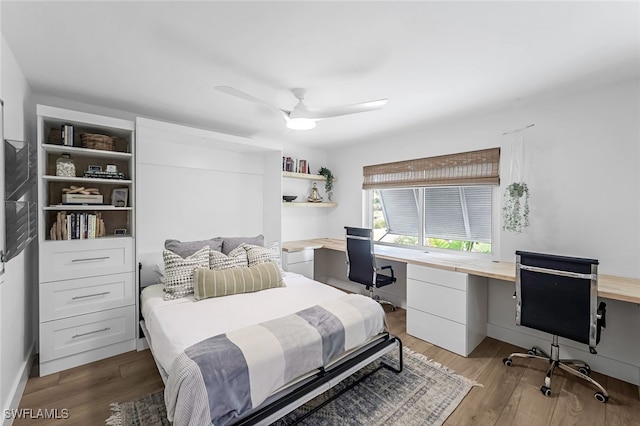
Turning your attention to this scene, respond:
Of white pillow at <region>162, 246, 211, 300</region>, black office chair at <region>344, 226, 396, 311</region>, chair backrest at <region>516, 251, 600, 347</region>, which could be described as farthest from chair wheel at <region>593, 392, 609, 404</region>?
white pillow at <region>162, 246, 211, 300</region>

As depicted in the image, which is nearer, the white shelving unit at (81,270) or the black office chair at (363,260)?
the white shelving unit at (81,270)

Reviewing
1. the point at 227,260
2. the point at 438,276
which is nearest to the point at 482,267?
the point at 438,276

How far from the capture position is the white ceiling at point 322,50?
1.50 m

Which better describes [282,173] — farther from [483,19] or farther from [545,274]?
[545,274]

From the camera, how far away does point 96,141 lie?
2645mm

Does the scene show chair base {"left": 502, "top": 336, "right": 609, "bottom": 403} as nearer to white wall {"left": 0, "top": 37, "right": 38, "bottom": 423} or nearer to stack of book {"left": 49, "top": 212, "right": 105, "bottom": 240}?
white wall {"left": 0, "top": 37, "right": 38, "bottom": 423}

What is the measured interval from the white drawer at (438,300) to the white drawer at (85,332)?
9.60 ft

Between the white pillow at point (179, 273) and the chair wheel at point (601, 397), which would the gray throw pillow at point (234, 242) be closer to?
the white pillow at point (179, 273)

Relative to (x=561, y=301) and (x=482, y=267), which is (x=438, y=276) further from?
(x=561, y=301)

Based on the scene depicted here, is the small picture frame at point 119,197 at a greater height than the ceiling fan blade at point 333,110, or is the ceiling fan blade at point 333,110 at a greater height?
the ceiling fan blade at point 333,110

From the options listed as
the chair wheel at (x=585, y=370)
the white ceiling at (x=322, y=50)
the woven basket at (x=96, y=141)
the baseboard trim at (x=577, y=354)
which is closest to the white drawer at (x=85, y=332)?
the woven basket at (x=96, y=141)

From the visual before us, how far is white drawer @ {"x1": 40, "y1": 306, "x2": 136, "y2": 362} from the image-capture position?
2336 millimetres

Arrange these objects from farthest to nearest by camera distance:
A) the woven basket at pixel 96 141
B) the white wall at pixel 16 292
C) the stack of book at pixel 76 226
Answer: the woven basket at pixel 96 141, the stack of book at pixel 76 226, the white wall at pixel 16 292

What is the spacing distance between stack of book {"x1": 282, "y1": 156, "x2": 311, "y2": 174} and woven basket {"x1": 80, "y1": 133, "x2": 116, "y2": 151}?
7.06ft
